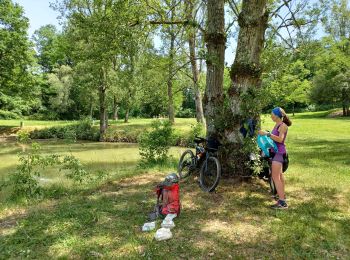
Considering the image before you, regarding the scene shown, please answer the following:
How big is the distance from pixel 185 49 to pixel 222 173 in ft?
54.7

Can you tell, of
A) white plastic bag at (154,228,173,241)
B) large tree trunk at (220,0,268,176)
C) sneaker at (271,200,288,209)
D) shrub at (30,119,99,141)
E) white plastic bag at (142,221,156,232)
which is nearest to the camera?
white plastic bag at (154,228,173,241)

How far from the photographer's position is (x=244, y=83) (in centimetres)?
656

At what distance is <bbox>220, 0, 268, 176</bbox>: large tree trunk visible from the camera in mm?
6398

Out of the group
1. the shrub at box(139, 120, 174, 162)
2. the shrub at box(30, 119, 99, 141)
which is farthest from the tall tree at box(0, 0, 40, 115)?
the shrub at box(139, 120, 174, 162)

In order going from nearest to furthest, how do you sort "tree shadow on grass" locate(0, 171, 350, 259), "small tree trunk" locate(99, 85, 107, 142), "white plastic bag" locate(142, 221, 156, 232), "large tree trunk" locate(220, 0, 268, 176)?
"tree shadow on grass" locate(0, 171, 350, 259)
"white plastic bag" locate(142, 221, 156, 232)
"large tree trunk" locate(220, 0, 268, 176)
"small tree trunk" locate(99, 85, 107, 142)

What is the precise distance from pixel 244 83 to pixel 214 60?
3.06ft

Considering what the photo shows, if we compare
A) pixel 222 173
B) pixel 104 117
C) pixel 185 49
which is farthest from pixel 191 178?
pixel 104 117

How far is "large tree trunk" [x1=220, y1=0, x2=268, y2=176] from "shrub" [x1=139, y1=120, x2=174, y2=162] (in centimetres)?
422

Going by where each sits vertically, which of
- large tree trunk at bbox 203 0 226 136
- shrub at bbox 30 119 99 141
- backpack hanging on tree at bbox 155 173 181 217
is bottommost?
shrub at bbox 30 119 99 141

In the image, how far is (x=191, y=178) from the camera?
7.47 m

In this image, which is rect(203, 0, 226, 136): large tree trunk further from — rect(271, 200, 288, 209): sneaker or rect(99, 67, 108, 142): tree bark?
rect(99, 67, 108, 142): tree bark

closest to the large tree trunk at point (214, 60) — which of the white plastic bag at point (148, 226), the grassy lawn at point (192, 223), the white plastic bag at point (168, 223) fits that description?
the grassy lawn at point (192, 223)

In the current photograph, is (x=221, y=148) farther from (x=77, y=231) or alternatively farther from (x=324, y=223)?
(x=77, y=231)

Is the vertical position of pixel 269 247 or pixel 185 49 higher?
pixel 185 49
